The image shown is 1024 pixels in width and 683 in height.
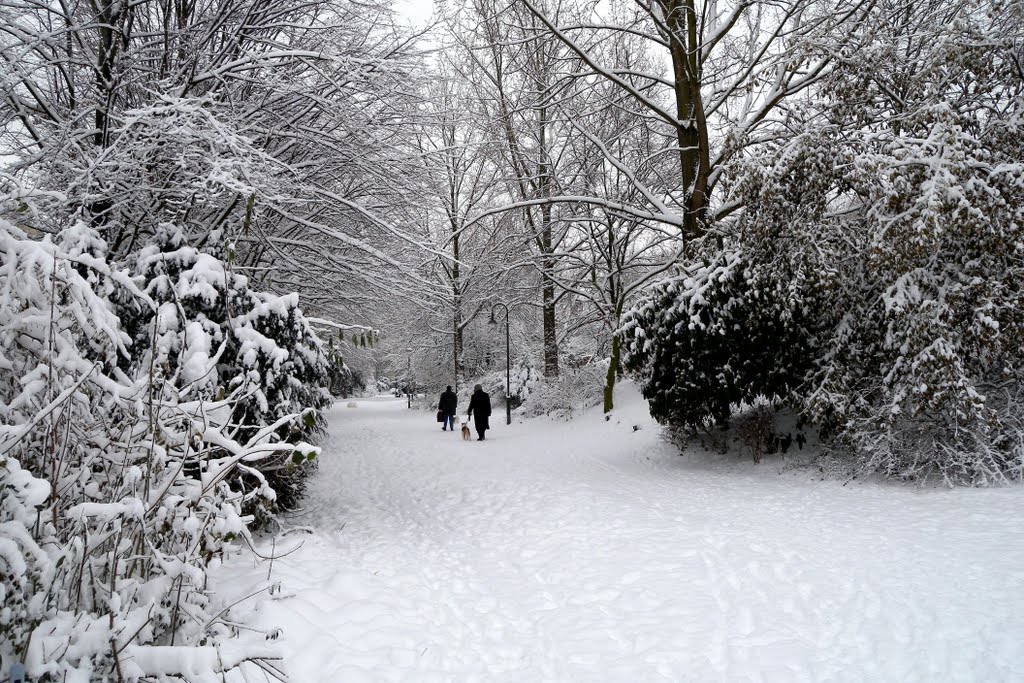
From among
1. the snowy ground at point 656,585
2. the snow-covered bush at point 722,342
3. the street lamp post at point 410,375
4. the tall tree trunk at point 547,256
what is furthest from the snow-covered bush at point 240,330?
the street lamp post at point 410,375

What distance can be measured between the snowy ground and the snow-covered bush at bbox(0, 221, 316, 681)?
3.15 ft

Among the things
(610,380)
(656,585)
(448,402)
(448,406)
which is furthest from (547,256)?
(656,585)

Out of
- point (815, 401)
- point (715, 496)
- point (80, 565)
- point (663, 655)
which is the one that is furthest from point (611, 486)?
point (80, 565)

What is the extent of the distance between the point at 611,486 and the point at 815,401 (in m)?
3.00

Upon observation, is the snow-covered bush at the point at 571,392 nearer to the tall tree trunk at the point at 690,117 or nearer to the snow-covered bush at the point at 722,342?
the tall tree trunk at the point at 690,117

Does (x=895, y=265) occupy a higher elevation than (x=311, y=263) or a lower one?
lower

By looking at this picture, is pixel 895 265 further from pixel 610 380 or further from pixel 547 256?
pixel 547 256

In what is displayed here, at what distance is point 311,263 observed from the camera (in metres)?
8.19

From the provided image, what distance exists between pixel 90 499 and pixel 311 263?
224 inches

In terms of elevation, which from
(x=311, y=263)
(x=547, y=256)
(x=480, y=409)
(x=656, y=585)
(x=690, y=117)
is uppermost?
(x=690, y=117)

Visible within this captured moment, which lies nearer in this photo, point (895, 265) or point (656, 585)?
point (656, 585)

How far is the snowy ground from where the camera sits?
11.4ft

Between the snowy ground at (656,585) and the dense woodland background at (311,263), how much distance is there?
0.86m

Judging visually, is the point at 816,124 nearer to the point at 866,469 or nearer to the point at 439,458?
the point at 866,469
